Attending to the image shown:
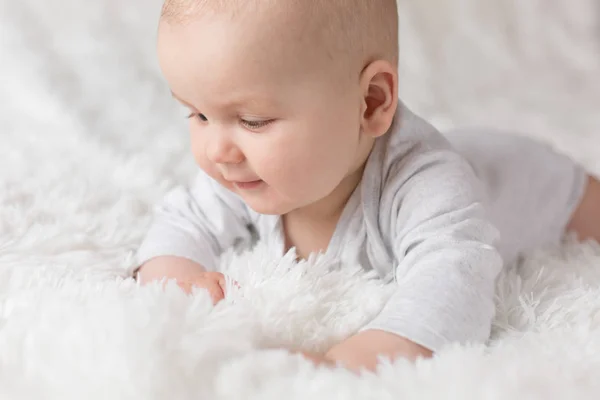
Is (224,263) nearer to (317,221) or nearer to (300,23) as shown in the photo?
(317,221)

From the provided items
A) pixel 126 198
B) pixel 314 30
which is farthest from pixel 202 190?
pixel 314 30

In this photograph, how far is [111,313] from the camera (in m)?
0.75

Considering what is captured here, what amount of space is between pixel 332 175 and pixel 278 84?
0.14m

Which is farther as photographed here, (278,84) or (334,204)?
(334,204)

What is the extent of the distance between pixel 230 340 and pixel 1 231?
48cm

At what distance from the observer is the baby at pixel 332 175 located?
2.82ft

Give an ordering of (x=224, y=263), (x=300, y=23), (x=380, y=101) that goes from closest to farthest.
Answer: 1. (x=300, y=23)
2. (x=380, y=101)
3. (x=224, y=263)

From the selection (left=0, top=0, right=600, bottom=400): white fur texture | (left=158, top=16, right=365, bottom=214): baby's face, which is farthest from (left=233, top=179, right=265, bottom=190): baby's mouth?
(left=0, top=0, right=600, bottom=400): white fur texture

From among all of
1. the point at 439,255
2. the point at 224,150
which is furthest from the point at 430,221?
the point at 224,150

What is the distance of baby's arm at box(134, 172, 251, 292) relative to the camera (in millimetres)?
1071

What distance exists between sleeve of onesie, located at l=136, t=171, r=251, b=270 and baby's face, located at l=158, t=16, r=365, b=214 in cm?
18

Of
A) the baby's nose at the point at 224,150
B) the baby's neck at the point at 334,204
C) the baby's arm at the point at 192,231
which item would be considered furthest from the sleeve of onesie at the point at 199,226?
the baby's nose at the point at 224,150

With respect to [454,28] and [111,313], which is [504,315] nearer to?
[111,313]

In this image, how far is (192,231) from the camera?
1136mm
